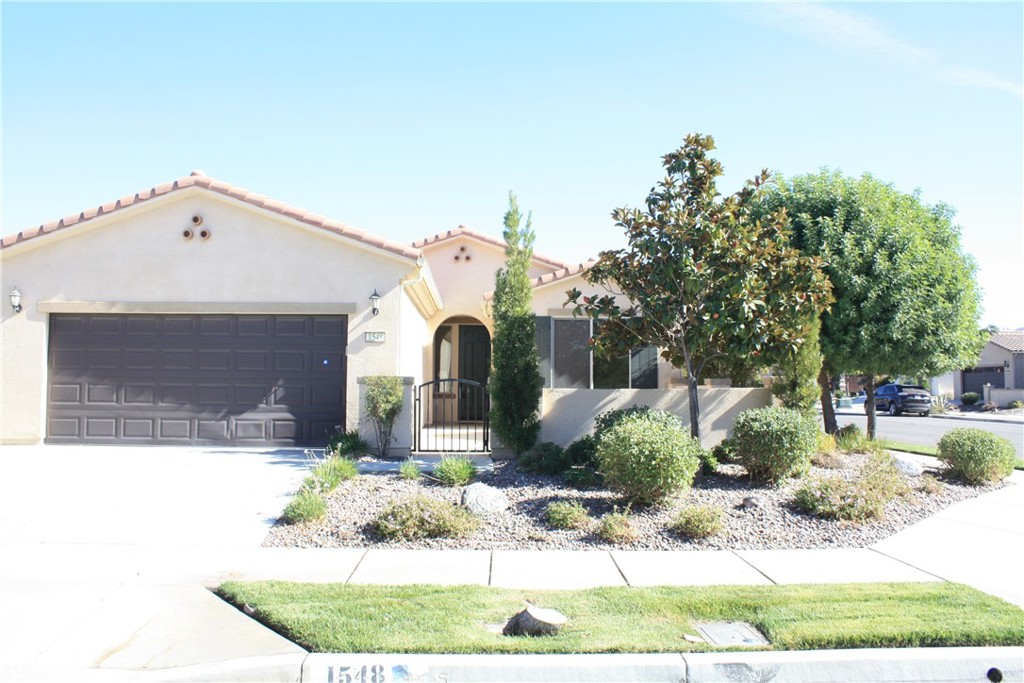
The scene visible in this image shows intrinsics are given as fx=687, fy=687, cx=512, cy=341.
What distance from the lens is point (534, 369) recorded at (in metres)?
11.5

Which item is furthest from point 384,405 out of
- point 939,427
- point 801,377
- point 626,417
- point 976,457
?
point 939,427

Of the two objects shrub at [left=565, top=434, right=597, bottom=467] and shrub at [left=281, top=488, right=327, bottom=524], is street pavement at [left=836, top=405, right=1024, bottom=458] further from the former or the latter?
shrub at [left=281, top=488, right=327, bottom=524]

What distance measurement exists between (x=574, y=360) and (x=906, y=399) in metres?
24.2

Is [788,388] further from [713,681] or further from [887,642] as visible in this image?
[713,681]

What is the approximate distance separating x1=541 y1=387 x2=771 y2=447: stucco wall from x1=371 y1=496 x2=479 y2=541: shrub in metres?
4.57

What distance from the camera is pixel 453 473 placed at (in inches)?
367

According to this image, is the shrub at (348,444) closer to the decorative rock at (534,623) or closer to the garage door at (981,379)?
the decorative rock at (534,623)

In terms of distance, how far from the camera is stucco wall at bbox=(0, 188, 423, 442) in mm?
12484

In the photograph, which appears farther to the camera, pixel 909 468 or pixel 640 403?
pixel 640 403

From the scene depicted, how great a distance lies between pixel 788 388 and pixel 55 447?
13.0 m

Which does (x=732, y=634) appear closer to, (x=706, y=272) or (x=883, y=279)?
(x=706, y=272)

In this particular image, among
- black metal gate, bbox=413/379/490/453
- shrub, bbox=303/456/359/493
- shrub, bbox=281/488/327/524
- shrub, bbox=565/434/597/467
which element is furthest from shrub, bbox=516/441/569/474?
shrub, bbox=281/488/327/524

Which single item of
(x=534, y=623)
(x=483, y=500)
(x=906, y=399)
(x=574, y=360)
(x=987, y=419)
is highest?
(x=574, y=360)

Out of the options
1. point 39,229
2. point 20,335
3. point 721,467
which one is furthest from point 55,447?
point 721,467
